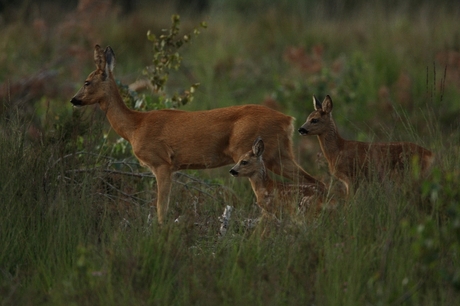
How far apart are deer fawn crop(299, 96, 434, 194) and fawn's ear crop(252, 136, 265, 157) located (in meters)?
0.66

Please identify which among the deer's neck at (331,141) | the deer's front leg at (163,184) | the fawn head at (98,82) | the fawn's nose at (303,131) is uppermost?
the fawn head at (98,82)

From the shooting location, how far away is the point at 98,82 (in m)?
9.80

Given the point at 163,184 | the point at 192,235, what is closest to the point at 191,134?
the point at 163,184

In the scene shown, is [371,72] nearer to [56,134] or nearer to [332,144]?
[332,144]

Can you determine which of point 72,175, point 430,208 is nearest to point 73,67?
point 72,175

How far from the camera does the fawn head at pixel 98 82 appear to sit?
9.70 meters

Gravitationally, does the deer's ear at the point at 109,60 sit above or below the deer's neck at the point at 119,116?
above

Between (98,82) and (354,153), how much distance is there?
2.51 metres

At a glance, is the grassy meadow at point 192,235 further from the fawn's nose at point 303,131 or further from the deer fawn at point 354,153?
the fawn's nose at point 303,131

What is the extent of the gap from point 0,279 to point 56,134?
223 cm

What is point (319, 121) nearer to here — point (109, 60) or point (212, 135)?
point (212, 135)

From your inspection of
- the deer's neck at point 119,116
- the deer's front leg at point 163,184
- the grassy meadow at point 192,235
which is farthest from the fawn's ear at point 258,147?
the deer's neck at point 119,116

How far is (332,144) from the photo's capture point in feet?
32.7

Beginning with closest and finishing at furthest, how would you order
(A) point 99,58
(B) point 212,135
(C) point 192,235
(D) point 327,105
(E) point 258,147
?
(C) point 192,235, (E) point 258,147, (B) point 212,135, (A) point 99,58, (D) point 327,105
